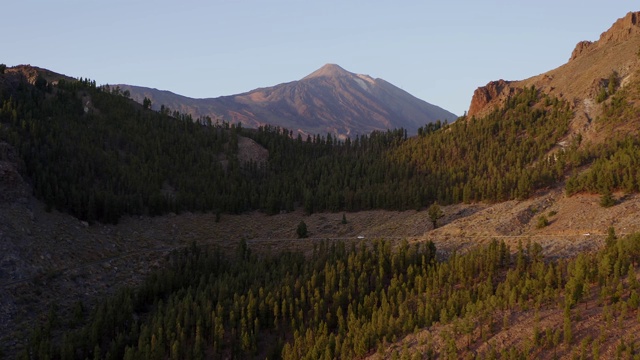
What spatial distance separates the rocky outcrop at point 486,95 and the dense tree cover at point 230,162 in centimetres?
597

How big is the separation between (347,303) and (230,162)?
4631 centimetres

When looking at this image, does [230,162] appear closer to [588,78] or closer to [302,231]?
[302,231]

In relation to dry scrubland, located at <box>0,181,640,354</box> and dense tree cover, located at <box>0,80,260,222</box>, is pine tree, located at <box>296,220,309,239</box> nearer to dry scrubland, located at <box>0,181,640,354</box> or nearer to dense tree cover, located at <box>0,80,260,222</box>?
dry scrubland, located at <box>0,181,640,354</box>

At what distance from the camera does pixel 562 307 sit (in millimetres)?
31312

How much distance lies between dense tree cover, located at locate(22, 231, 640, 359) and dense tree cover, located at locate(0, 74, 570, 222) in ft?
57.4

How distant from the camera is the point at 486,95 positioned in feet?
309

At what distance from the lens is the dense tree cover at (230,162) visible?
6072 cm

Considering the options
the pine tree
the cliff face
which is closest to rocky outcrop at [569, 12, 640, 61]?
the cliff face

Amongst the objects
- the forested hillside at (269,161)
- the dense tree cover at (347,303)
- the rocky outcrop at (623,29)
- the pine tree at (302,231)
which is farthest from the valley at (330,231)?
the pine tree at (302,231)

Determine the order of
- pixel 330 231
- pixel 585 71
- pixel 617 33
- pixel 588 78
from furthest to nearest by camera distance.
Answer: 1. pixel 617 33
2. pixel 585 71
3. pixel 588 78
4. pixel 330 231

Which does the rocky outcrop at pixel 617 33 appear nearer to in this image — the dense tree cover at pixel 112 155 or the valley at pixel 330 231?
the valley at pixel 330 231

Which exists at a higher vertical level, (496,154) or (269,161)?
(496,154)

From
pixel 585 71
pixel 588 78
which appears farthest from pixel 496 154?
pixel 585 71

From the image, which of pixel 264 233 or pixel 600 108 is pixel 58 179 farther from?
pixel 600 108
